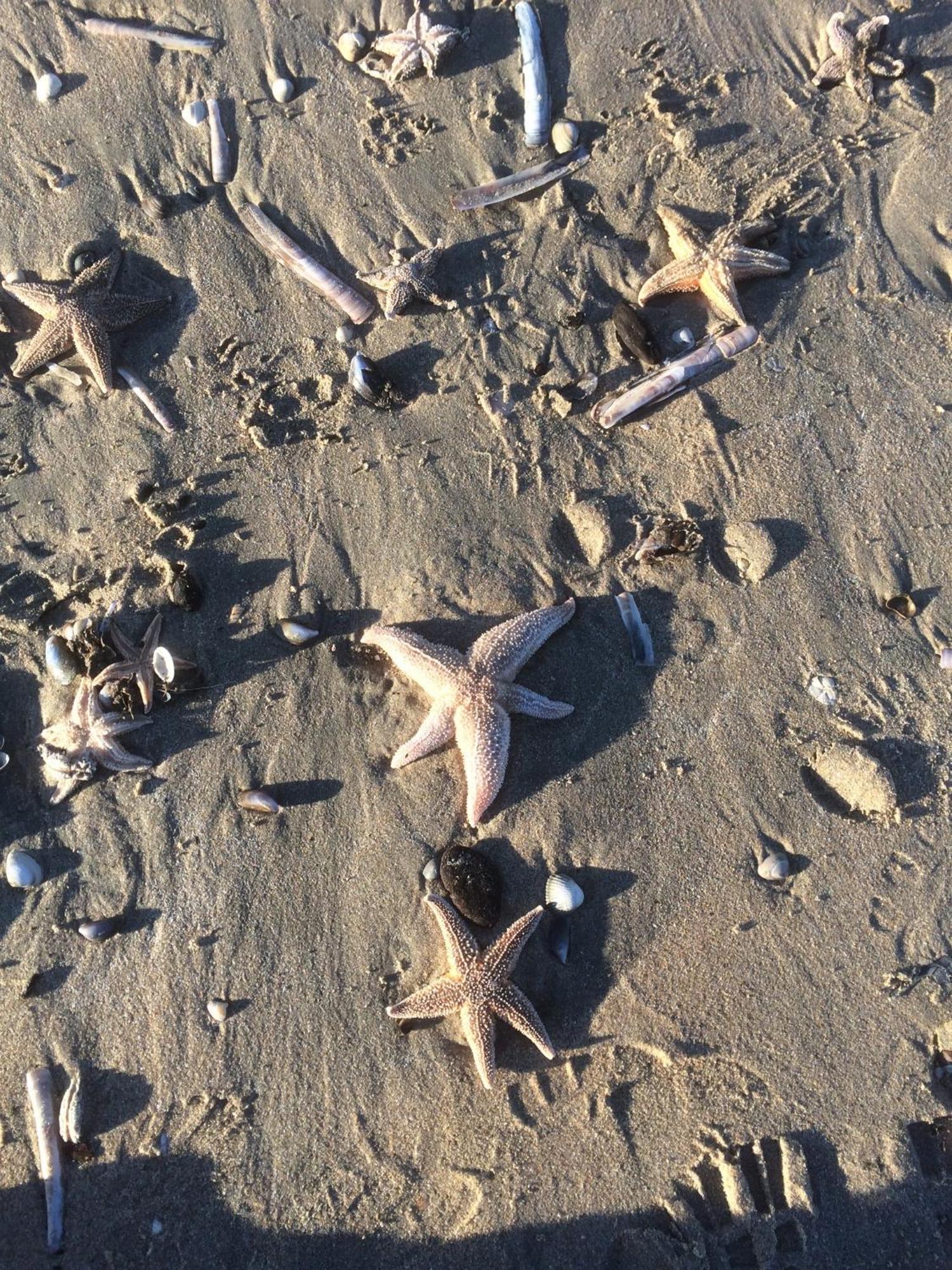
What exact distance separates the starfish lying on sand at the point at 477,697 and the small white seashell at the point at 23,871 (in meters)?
2.41

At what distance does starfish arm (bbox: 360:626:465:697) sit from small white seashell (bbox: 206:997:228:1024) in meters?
2.32

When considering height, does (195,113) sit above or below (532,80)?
above

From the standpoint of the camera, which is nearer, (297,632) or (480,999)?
(480,999)

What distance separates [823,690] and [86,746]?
4.91m

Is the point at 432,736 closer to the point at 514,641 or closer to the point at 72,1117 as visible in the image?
the point at 514,641

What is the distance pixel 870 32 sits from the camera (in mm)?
5664

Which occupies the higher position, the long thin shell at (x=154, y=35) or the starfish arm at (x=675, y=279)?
the long thin shell at (x=154, y=35)

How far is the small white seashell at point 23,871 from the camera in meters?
4.76

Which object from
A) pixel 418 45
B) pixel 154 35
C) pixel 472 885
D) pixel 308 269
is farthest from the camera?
pixel 154 35

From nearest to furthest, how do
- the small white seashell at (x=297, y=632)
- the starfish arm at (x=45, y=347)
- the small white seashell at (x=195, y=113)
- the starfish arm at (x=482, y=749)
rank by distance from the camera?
1. the starfish arm at (x=482, y=749)
2. the small white seashell at (x=297, y=632)
3. the starfish arm at (x=45, y=347)
4. the small white seashell at (x=195, y=113)

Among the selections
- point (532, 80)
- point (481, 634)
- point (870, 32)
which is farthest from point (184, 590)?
point (870, 32)

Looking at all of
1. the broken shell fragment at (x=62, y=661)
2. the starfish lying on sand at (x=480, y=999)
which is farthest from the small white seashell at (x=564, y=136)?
the starfish lying on sand at (x=480, y=999)

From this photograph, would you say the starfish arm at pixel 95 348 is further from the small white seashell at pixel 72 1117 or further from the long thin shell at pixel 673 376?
the small white seashell at pixel 72 1117

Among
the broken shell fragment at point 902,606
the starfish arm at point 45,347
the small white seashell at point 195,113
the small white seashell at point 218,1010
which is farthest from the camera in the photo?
the small white seashell at point 195,113
